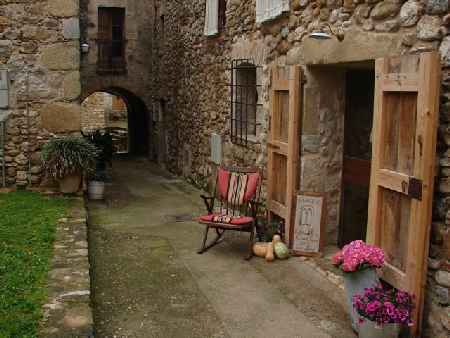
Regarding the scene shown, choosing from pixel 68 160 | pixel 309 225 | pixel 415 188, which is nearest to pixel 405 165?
pixel 415 188

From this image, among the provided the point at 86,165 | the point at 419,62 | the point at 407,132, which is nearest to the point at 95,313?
the point at 407,132

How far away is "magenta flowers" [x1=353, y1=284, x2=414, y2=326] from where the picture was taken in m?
3.34

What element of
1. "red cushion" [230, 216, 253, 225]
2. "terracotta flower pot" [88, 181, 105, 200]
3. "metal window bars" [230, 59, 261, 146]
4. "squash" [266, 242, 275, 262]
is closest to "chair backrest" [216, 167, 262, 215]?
"red cushion" [230, 216, 253, 225]

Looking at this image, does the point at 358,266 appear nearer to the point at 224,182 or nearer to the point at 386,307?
the point at 386,307

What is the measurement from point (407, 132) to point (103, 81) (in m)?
12.3

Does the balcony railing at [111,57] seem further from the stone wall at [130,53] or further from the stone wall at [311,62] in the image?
the stone wall at [311,62]

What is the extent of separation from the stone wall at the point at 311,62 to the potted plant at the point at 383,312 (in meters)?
0.23

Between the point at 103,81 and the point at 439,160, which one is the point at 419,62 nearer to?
the point at 439,160

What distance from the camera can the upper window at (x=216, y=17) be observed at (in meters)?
8.19

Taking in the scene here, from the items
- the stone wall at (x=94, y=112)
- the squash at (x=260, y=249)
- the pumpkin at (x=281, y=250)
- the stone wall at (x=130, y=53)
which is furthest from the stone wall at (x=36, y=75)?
the stone wall at (x=94, y=112)

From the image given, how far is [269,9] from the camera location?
5.91 meters

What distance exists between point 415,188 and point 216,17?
217 inches

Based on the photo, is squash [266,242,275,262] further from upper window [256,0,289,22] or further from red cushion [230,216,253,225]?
upper window [256,0,289,22]

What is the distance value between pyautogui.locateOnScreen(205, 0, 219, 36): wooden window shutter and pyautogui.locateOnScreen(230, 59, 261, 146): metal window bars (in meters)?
0.98
